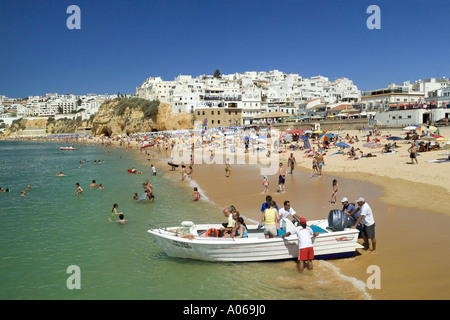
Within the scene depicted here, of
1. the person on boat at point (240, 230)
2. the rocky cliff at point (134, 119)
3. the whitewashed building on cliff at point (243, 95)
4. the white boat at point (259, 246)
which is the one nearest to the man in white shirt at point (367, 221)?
the white boat at point (259, 246)

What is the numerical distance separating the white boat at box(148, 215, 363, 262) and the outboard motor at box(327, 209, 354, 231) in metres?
0.17

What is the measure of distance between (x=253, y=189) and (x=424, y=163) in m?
9.93

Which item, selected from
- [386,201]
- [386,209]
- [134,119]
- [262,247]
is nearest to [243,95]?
[134,119]

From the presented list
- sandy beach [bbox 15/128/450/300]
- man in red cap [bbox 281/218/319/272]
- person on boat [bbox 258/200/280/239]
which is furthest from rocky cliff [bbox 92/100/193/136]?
man in red cap [bbox 281/218/319/272]

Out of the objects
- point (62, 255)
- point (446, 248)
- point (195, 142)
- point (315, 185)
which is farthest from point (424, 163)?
point (195, 142)

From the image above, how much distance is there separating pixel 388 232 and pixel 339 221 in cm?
203

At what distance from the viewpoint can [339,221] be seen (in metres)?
7.78

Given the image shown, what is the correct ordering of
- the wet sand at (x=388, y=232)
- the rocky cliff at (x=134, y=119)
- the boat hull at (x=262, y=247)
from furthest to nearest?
the rocky cliff at (x=134, y=119) → the boat hull at (x=262, y=247) → the wet sand at (x=388, y=232)

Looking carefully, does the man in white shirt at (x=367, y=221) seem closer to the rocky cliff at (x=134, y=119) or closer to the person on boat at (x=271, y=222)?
the person on boat at (x=271, y=222)

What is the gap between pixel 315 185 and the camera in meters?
16.0

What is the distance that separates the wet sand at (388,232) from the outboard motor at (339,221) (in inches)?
30.2

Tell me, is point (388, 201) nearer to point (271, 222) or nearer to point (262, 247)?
point (271, 222)

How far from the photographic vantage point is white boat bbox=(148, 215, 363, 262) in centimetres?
741

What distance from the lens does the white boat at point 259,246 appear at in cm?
741
